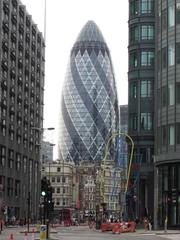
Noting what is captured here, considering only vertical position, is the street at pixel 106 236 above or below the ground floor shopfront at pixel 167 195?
below

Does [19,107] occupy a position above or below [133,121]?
above

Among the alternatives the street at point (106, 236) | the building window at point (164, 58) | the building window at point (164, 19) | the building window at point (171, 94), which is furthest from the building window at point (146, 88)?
the street at point (106, 236)

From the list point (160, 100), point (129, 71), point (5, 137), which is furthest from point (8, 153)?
point (160, 100)

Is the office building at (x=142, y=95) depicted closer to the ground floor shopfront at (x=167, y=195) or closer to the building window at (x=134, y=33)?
the building window at (x=134, y=33)

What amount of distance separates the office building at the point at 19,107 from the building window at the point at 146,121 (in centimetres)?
3763

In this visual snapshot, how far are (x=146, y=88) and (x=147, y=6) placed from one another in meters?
11.2

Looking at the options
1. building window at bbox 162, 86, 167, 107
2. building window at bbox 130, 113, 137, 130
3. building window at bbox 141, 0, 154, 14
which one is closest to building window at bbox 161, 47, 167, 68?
building window at bbox 162, 86, 167, 107

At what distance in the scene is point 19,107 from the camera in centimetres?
13775

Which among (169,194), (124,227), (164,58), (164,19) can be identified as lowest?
(124,227)

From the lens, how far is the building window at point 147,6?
300 ft

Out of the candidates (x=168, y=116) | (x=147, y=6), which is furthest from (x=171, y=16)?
(x=147, y=6)

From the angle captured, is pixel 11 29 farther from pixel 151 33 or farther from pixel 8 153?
pixel 151 33

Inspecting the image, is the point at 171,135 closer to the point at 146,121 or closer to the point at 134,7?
the point at 146,121

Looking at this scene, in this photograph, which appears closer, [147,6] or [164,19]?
[164,19]
